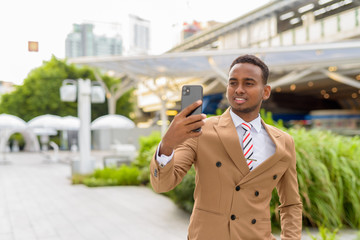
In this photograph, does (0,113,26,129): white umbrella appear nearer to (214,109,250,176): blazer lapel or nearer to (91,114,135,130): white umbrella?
(91,114,135,130): white umbrella

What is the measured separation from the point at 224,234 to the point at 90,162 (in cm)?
1240

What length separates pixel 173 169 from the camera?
4.93 ft

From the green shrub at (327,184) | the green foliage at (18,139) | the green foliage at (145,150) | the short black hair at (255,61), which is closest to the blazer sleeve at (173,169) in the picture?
the short black hair at (255,61)

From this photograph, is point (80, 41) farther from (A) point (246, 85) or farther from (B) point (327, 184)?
(A) point (246, 85)

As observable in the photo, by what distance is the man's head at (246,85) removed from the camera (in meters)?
1.64

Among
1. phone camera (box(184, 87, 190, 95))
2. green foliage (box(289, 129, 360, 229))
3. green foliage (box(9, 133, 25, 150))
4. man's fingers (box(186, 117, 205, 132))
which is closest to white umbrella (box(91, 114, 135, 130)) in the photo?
green foliage (box(289, 129, 360, 229))

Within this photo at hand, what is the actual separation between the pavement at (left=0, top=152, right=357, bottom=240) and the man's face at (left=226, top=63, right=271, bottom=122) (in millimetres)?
4561

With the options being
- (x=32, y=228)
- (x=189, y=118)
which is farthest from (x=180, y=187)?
(x=189, y=118)

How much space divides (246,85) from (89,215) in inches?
261

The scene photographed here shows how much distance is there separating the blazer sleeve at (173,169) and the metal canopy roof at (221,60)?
65.5 feet

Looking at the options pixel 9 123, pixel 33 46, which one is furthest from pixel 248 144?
pixel 9 123

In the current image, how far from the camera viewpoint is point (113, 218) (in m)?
7.25

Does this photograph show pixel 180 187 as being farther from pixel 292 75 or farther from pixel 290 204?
pixel 292 75

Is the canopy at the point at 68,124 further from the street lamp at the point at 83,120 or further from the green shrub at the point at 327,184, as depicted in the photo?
the green shrub at the point at 327,184
